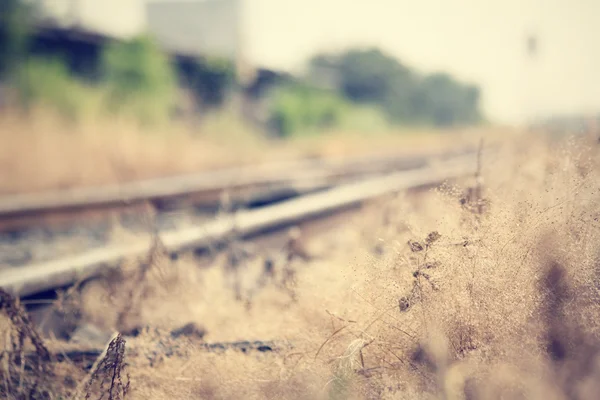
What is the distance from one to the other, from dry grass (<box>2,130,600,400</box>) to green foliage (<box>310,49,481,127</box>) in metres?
39.3

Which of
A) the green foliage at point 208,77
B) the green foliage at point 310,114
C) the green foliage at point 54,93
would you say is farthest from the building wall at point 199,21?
the green foliage at point 54,93

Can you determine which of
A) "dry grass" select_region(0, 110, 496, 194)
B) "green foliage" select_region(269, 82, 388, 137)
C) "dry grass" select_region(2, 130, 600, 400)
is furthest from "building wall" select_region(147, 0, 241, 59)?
Result: "dry grass" select_region(2, 130, 600, 400)

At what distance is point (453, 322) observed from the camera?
107 centimetres

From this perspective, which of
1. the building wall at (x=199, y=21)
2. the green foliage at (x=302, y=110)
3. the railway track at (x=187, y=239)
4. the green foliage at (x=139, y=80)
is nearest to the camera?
the railway track at (x=187, y=239)

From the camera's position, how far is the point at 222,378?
4.03ft

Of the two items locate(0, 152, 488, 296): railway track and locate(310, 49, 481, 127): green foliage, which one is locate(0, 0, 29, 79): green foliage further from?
locate(310, 49, 481, 127): green foliage

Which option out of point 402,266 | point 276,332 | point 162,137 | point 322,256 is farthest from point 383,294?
point 162,137

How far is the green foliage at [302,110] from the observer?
804 inches

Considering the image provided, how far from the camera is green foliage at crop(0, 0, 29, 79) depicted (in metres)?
11.6

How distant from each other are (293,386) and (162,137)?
380 inches

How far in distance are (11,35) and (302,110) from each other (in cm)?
1216

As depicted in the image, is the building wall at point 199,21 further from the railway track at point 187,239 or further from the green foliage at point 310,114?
the railway track at point 187,239

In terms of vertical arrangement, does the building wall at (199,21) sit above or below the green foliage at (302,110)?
above

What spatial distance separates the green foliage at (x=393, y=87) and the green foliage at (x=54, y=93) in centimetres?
3178
